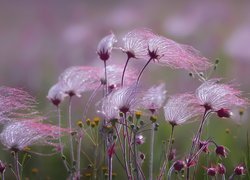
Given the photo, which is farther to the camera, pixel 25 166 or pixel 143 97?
pixel 25 166

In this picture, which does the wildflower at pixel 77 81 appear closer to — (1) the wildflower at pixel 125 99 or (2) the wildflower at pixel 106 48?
(2) the wildflower at pixel 106 48

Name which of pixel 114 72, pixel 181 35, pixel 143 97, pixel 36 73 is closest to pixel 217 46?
pixel 181 35

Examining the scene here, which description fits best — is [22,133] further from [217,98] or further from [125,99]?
[217,98]

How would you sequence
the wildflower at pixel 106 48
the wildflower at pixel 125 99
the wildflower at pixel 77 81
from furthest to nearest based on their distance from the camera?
1. the wildflower at pixel 77 81
2. the wildflower at pixel 106 48
3. the wildflower at pixel 125 99

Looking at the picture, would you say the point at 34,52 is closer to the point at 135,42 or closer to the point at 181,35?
the point at 181,35

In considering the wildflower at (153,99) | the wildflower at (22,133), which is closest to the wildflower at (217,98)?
the wildflower at (153,99)

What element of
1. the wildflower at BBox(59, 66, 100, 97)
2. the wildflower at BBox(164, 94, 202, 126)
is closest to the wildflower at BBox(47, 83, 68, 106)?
the wildflower at BBox(59, 66, 100, 97)
